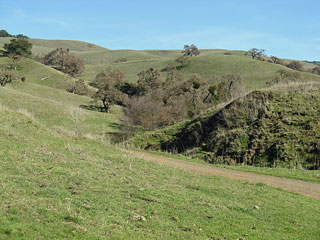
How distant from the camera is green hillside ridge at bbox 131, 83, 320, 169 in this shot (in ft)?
67.9

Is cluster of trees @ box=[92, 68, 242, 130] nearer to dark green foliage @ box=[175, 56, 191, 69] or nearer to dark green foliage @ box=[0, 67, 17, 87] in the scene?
dark green foliage @ box=[0, 67, 17, 87]

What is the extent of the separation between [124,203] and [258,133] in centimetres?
1650

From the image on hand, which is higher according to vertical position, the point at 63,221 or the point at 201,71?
the point at 201,71

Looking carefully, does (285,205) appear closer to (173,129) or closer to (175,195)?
(175,195)

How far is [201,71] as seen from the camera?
111500mm

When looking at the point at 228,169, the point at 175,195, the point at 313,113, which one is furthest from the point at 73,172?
the point at 313,113

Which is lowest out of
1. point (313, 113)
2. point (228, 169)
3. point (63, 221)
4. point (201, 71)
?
point (228, 169)

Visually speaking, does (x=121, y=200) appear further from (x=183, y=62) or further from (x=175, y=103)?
(x=183, y=62)

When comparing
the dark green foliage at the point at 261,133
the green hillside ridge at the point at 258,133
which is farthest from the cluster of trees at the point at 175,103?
the dark green foliage at the point at 261,133

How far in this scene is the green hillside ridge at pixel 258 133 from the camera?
20688 mm

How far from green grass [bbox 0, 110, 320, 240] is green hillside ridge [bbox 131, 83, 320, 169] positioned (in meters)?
7.61

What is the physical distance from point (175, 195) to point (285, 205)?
379 centimetres

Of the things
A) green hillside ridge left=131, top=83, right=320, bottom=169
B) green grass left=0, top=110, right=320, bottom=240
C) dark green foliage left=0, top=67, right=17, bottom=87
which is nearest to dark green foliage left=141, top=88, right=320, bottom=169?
green hillside ridge left=131, top=83, right=320, bottom=169

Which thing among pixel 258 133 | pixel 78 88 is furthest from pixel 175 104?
pixel 78 88
